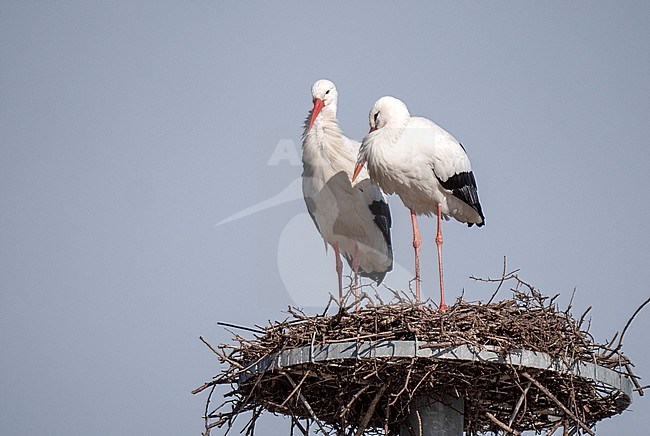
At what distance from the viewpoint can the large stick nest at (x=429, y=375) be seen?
5.52m

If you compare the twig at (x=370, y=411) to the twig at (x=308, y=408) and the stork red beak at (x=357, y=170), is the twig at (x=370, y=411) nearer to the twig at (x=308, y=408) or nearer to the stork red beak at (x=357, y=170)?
the twig at (x=308, y=408)

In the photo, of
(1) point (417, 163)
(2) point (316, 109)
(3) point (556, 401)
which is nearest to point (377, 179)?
(1) point (417, 163)

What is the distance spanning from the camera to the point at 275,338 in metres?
5.93

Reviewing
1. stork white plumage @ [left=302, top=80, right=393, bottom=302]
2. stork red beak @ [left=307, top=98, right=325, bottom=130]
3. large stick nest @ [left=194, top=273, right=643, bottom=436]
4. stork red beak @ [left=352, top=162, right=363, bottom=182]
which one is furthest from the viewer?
stork red beak @ [left=307, top=98, right=325, bottom=130]

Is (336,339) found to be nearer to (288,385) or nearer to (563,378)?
(288,385)

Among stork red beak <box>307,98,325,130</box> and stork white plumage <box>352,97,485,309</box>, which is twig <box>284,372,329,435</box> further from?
stork red beak <box>307,98,325,130</box>

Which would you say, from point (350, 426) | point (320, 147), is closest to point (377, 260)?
point (320, 147)

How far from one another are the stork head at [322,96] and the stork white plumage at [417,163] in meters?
0.76

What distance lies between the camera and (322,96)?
8344mm

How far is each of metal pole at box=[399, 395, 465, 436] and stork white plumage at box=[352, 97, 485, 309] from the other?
3.92 feet

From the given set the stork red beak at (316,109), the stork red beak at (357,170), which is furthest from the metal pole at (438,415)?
the stork red beak at (316,109)

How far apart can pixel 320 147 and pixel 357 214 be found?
0.63 metres

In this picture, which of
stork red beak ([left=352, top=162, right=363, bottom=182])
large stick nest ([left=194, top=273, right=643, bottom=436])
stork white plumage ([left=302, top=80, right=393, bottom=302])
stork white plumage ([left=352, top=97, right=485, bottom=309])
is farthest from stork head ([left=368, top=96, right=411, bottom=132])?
large stick nest ([left=194, top=273, right=643, bottom=436])

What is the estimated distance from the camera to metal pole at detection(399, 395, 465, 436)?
5930mm
